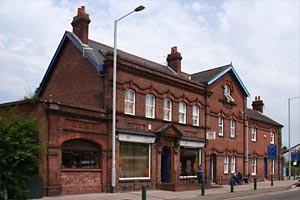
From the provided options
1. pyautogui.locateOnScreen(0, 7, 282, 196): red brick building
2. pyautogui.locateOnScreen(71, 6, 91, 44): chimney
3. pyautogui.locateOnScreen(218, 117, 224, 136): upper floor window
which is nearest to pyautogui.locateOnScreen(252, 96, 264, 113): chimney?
pyautogui.locateOnScreen(0, 7, 282, 196): red brick building

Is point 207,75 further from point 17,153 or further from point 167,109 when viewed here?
point 17,153

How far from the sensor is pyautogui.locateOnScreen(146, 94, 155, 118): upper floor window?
2787 cm

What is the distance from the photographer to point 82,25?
93.0 feet

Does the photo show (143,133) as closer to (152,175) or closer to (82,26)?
(152,175)

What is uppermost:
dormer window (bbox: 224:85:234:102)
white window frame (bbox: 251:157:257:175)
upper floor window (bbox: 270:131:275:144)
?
dormer window (bbox: 224:85:234:102)

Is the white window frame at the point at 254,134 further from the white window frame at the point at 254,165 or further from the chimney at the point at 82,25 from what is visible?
the chimney at the point at 82,25

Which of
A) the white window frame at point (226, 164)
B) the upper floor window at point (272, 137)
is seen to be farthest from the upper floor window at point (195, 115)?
the upper floor window at point (272, 137)

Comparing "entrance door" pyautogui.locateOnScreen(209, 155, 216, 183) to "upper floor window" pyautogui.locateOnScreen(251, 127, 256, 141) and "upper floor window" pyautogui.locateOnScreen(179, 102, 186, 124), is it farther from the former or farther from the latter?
"upper floor window" pyautogui.locateOnScreen(251, 127, 256, 141)

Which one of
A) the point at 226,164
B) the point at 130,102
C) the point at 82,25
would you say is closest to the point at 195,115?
the point at 226,164

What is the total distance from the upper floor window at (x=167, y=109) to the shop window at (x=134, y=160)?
2884 mm

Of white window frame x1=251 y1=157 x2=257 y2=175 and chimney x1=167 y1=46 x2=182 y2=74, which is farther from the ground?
chimney x1=167 y1=46 x2=182 y2=74

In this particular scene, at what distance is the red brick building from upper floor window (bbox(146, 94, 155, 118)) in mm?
64

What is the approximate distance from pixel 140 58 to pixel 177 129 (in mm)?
7254

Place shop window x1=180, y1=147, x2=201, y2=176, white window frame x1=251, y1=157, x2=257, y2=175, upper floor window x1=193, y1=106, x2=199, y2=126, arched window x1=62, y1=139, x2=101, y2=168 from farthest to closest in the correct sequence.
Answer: white window frame x1=251, y1=157, x2=257, y2=175, upper floor window x1=193, y1=106, x2=199, y2=126, shop window x1=180, y1=147, x2=201, y2=176, arched window x1=62, y1=139, x2=101, y2=168
